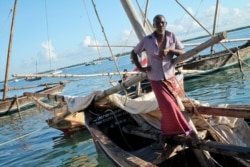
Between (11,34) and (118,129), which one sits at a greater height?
(11,34)

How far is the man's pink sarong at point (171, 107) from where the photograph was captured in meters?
4.89

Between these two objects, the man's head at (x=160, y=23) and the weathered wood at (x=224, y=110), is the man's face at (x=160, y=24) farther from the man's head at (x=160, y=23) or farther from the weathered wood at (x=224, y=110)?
the weathered wood at (x=224, y=110)

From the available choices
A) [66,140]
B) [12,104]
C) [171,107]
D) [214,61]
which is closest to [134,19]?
[171,107]

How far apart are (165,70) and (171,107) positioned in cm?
56

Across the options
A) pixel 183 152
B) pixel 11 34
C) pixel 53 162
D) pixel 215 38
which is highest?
pixel 11 34

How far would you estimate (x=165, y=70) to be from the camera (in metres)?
4.87

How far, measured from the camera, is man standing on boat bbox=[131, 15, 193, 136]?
475 cm

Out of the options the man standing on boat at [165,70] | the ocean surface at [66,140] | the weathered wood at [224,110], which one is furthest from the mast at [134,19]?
the ocean surface at [66,140]

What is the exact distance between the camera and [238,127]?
213 inches

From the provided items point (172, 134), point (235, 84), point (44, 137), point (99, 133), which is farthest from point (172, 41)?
point (235, 84)

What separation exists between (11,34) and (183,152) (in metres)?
18.1

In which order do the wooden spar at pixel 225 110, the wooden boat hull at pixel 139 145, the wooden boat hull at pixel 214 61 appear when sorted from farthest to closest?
the wooden boat hull at pixel 214 61 → the wooden spar at pixel 225 110 → the wooden boat hull at pixel 139 145

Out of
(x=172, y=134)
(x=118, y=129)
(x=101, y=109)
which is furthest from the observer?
(x=101, y=109)

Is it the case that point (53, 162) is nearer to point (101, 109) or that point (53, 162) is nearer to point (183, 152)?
point (101, 109)
